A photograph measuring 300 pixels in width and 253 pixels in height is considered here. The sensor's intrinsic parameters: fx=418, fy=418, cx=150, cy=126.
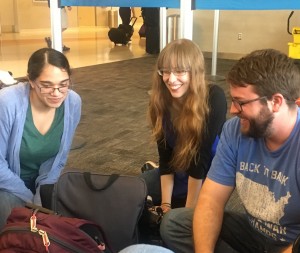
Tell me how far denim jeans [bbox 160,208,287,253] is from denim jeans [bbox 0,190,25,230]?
0.62 m

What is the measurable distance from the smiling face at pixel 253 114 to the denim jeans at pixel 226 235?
1.14 ft

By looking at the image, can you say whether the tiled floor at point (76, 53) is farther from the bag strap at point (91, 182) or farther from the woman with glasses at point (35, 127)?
the bag strap at point (91, 182)

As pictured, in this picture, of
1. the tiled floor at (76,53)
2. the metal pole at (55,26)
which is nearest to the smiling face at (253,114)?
the metal pole at (55,26)

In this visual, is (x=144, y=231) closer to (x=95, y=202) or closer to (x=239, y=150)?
(x=95, y=202)

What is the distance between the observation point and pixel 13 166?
67.0 inches

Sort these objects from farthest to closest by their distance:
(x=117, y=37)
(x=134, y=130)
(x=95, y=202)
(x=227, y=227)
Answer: (x=117, y=37) → (x=134, y=130) → (x=95, y=202) → (x=227, y=227)

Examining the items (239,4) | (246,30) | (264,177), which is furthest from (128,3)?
(246,30)

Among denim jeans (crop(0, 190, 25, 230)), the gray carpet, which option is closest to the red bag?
denim jeans (crop(0, 190, 25, 230))

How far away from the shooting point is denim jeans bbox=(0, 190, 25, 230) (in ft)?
5.35

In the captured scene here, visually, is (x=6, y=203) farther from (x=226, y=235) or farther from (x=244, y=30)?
(x=244, y=30)

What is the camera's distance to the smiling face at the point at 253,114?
1138mm

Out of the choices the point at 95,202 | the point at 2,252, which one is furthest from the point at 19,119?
the point at 2,252

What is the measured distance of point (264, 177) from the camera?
1194 millimetres

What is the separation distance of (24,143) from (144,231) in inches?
23.7
